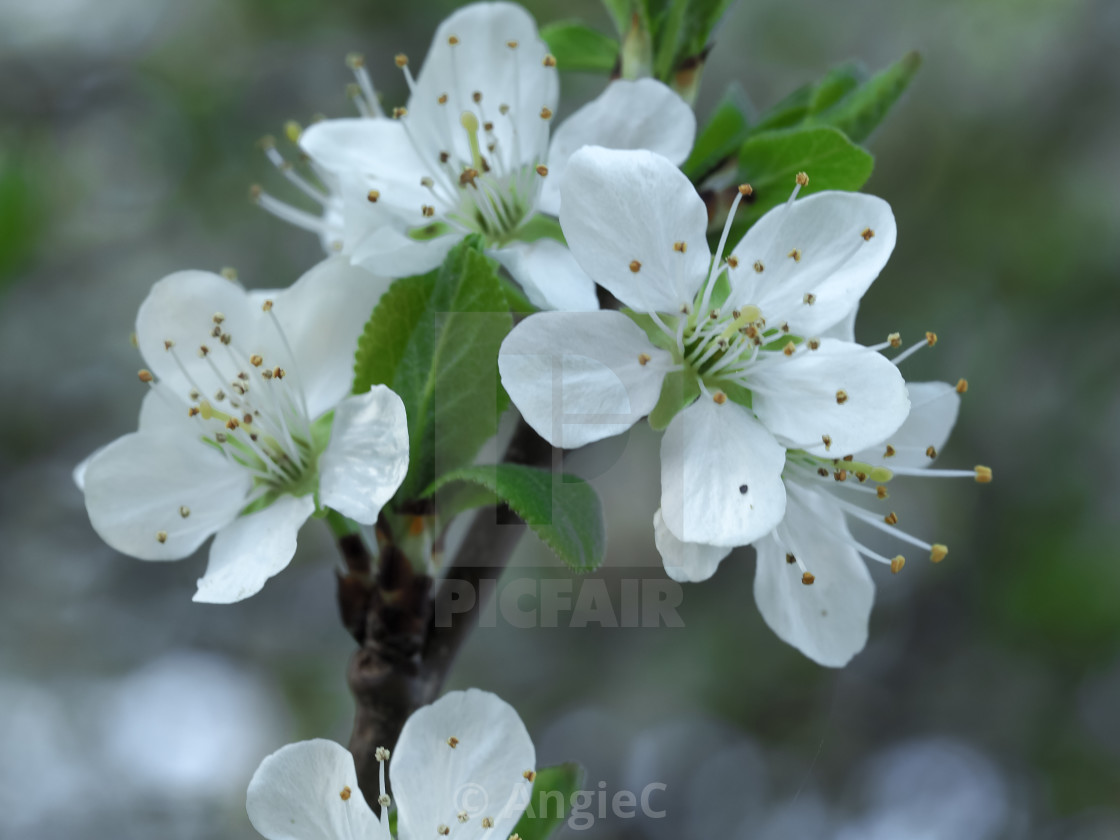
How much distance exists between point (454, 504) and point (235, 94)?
2.37m

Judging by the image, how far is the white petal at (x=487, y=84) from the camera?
3.88 ft

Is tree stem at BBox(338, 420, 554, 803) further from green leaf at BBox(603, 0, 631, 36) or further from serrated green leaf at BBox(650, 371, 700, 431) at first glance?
green leaf at BBox(603, 0, 631, 36)

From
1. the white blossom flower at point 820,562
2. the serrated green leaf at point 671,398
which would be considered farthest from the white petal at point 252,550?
the white blossom flower at point 820,562

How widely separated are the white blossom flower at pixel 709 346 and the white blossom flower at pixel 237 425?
0.63ft

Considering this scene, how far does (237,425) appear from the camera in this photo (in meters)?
1.05

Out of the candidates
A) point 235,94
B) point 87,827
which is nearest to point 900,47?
point 235,94

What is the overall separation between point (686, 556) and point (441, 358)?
0.29m

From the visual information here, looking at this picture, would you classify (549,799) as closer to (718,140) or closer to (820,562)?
(820,562)

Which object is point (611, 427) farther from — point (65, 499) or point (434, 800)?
point (65, 499)

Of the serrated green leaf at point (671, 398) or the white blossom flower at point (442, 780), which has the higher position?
the serrated green leaf at point (671, 398)

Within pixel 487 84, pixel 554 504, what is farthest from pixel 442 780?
pixel 487 84

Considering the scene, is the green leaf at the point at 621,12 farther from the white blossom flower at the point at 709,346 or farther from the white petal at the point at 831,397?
the white petal at the point at 831,397

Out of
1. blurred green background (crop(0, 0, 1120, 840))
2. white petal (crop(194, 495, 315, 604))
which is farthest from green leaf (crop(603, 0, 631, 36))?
blurred green background (crop(0, 0, 1120, 840))

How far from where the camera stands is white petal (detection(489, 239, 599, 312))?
98 centimetres
